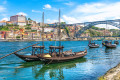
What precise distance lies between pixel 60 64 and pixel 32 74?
711 cm

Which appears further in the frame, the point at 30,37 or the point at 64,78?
the point at 30,37

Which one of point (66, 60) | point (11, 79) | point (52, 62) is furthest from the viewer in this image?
point (66, 60)

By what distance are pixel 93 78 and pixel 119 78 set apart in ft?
13.1

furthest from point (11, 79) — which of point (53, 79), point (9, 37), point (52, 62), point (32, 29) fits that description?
point (32, 29)

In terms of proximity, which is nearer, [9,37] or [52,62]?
[52,62]

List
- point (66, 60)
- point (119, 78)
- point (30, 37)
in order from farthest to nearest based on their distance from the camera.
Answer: point (30, 37) → point (66, 60) → point (119, 78)

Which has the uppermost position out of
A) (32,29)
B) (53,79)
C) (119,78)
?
(32,29)

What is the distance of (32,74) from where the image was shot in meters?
20.5

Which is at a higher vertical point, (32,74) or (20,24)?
(20,24)

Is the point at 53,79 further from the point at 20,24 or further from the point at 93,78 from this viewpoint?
the point at 20,24

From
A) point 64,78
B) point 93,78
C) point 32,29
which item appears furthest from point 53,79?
point 32,29

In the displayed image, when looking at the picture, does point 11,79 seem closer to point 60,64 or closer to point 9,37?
point 60,64

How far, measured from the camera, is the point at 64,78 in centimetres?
1891

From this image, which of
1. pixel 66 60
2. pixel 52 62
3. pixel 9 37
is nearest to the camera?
pixel 52 62
